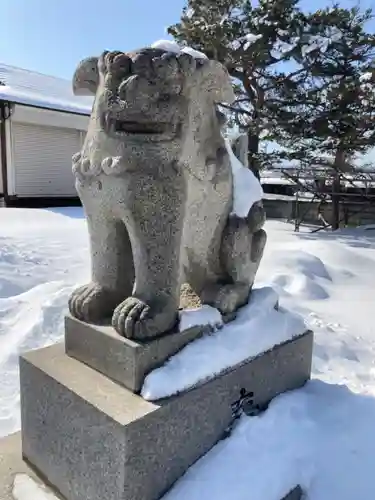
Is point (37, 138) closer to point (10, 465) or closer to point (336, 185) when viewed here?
point (336, 185)

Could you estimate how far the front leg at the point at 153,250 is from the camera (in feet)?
3.71

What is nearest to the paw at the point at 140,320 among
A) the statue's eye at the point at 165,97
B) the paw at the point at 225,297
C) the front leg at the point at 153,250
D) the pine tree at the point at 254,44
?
the front leg at the point at 153,250

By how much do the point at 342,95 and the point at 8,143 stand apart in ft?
19.5

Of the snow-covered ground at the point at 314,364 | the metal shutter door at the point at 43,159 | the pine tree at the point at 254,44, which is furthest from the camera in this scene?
the metal shutter door at the point at 43,159

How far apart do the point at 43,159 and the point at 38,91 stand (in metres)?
1.64

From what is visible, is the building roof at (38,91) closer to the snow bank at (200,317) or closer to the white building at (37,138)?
the white building at (37,138)

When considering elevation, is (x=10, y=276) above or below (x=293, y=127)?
below

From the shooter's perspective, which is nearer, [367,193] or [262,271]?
[262,271]

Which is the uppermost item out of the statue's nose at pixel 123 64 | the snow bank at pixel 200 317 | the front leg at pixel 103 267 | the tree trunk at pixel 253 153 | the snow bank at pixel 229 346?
the tree trunk at pixel 253 153

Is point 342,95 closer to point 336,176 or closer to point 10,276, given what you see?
point 336,176

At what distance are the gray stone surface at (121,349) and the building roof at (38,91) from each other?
7187 millimetres

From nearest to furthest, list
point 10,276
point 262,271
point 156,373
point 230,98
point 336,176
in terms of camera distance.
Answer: point 156,373 < point 230,98 < point 10,276 < point 262,271 < point 336,176

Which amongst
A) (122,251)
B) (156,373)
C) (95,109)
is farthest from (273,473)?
(95,109)

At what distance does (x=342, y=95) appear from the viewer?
278 inches
